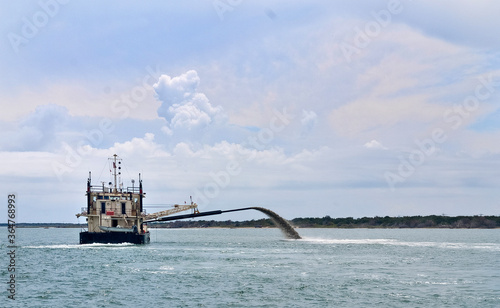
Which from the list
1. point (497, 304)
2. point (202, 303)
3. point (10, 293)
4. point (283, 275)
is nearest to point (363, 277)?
point (283, 275)

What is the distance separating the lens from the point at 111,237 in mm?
79750

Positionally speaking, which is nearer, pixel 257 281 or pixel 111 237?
pixel 257 281

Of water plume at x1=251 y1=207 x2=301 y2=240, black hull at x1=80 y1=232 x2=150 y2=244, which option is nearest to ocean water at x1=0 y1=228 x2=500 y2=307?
black hull at x1=80 y1=232 x2=150 y2=244

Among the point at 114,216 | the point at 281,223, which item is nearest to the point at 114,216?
the point at 114,216

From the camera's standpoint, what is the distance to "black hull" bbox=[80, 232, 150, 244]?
260ft

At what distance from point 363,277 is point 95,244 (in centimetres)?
4807

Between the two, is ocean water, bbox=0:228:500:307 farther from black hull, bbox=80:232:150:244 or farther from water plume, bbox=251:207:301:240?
water plume, bbox=251:207:301:240

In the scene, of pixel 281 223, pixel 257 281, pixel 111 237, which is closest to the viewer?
pixel 257 281

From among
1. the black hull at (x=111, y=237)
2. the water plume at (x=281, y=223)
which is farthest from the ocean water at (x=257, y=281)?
the water plume at (x=281, y=223)

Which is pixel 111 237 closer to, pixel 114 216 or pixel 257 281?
pixel 114 216

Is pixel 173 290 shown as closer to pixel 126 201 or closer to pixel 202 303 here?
pixel 202 303

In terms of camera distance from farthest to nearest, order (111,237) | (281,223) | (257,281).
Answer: (281,223), (111,237), (257,281)

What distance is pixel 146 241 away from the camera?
284 feet

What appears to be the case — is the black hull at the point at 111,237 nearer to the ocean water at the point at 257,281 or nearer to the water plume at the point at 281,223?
the ocean water at the point at 257,281
